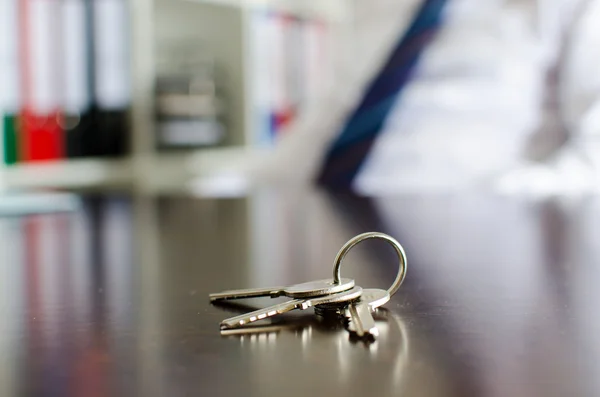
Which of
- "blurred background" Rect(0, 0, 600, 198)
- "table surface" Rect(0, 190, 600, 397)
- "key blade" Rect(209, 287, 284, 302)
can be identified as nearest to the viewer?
"table surface" Rect(0, 190, 600, 397)

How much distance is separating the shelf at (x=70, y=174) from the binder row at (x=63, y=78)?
27mm

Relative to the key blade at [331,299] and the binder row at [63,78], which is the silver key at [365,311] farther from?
the binder row at [63,78]

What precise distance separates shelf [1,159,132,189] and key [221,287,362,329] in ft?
6.46

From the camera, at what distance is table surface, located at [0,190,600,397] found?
0.22 m

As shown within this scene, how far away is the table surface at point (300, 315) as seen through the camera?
219 millimetres

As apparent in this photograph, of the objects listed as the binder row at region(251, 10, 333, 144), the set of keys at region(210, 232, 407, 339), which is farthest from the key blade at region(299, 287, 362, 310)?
the binder row at region(251, 10, 333, 144)

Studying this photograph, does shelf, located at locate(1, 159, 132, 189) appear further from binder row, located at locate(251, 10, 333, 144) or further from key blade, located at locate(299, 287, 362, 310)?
key blade, located at locate(299, 287, 362, 310)

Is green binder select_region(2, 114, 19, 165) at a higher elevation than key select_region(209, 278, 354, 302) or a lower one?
higher

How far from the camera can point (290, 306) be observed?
0.97 ft

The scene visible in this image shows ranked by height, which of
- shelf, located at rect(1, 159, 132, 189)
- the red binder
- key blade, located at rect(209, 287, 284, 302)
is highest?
the red binder

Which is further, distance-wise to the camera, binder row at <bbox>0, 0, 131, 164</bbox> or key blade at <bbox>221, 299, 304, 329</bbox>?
binder row at <bbox>0, 0, 131, 164</bbox>

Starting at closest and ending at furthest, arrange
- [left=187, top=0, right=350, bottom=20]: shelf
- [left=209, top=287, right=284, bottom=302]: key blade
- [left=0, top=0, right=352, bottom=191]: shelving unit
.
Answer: [left=209, top=287, right=284, bottom=302]: key blade → [left=0, top=0, right=352, bottom=191]: shelving unit → [left=187, top=0, right=350, bottom=20]: shelf

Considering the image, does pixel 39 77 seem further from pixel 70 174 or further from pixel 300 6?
pixel 300 6

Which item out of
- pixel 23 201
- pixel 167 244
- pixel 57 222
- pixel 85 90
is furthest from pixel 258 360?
pixel 85 90
